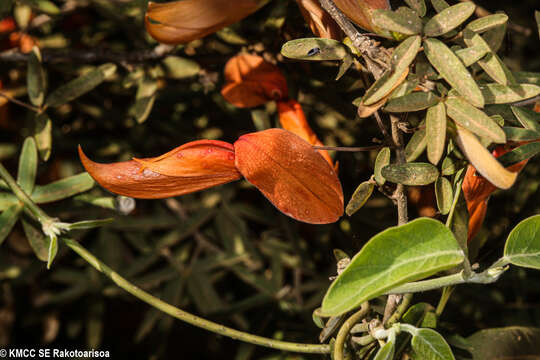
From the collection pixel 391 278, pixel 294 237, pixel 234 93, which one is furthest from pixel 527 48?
pixel 391 278

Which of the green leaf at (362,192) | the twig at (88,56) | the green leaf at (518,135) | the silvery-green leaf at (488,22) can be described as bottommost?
the twig at (88,56)

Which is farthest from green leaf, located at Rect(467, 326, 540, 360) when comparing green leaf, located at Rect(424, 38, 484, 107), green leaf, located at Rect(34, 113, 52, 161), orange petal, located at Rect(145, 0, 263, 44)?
green leaf, located at Rect(34, 113, 52, 161)

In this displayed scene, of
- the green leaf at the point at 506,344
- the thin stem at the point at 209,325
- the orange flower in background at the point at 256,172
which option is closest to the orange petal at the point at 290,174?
the orange flower in background at the point at 256,172

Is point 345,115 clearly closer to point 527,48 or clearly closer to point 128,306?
point 128,306

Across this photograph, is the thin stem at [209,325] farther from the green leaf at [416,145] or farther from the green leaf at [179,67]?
the green leaf at [179,67]

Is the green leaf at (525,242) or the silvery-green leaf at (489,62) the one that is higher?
the silvery-green leaf at (489,62)

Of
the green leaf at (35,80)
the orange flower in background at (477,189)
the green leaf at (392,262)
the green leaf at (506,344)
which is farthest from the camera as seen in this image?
the green leaf at (35,80)

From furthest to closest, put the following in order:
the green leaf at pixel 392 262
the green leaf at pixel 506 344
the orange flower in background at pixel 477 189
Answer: the green leaf at pixel 506 344, the orange flower in background at pixel 477 189, the green leaf at pixel 392 262
